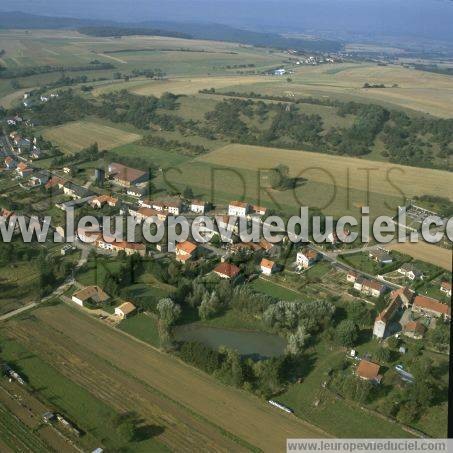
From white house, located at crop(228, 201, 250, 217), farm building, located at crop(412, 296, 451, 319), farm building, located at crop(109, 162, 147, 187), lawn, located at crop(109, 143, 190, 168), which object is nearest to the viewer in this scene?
farm building, located at crop(412, 296, 451, 319)

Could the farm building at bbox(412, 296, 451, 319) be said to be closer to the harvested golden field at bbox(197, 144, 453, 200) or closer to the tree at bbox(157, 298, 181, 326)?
the tree at bbox(157, 298, 181, 326)

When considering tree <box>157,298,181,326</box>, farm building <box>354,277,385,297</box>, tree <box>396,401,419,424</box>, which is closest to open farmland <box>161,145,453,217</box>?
farm building <box>354,277,385,297</box>

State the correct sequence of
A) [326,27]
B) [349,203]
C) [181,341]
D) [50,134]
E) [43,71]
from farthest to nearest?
[326,27] < [43,71] < [50,134] < [349,203] < [181,341]

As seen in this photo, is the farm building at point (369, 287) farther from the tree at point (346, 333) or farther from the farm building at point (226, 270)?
the farm building at point (226, 270)

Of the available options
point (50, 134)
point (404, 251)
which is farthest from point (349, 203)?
point (50, 134)

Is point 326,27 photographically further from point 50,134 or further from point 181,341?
point 181,341

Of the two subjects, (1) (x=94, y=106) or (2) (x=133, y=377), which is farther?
(1) (x=94, y=106)
